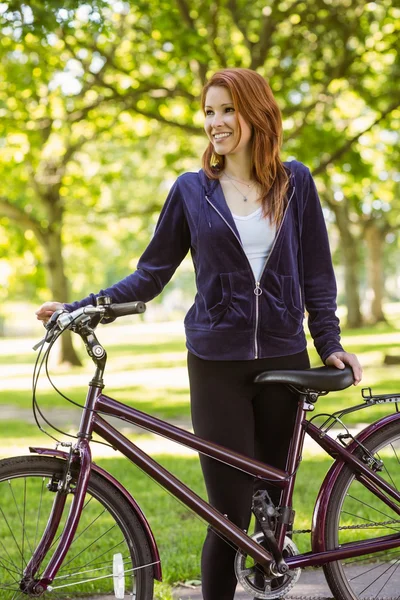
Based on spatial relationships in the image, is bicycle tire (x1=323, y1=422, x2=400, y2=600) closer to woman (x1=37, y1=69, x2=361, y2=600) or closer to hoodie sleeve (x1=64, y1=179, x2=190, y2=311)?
woman (x1=37, y1=69, x2=361, y2=600)

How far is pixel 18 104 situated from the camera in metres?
14.6

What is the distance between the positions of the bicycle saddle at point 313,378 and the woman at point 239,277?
2.2 inches

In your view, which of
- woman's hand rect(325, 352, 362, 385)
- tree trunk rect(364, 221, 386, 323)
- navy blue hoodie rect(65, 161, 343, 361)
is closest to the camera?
navy blue hoodie rect(65, 161, 343, 361)

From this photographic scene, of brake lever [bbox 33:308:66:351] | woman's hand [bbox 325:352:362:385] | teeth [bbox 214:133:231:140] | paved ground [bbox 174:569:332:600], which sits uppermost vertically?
teeth [bbox 214:133:231:140]

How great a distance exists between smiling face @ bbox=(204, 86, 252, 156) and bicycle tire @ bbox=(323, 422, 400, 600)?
3.96ft

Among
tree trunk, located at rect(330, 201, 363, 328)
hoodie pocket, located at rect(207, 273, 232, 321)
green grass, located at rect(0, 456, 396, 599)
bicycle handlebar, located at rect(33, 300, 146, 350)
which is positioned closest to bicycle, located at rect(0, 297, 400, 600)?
bicycle handlebar, located at rect(33, 300, 146, 350)

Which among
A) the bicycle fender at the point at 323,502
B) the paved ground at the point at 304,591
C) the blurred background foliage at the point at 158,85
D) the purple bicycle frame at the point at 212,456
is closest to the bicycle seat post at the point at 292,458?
the purple bicycle frame at the point at 212,456

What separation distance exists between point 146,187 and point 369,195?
682cm

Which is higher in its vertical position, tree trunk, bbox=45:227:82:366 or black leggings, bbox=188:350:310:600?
tree trunk, bbox=45:227:82:366

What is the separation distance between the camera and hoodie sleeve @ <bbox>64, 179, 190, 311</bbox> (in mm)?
3215

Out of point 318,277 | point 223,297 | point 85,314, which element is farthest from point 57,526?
point 318,277

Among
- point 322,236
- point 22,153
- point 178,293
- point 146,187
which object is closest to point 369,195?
point 146,187

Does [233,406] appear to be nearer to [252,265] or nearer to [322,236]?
[252,265]

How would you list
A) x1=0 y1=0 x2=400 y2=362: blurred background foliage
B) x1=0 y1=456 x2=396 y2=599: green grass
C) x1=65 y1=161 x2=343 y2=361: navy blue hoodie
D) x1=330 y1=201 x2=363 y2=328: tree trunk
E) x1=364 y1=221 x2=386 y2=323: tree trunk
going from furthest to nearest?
1. x1=364 y1=221 x2=386 y2=323: tree trunk
2. x1=330 y1=201 x2=363 y2=328: tree trunk
3. x1=0 y1=0 x2=400 y2=362: blurred background foliage
4. x1=0 y1=456 x2=396 y2=599: green grass
5. x1=65 y1=161 x2=343 y2=361: navy blue hoodie
